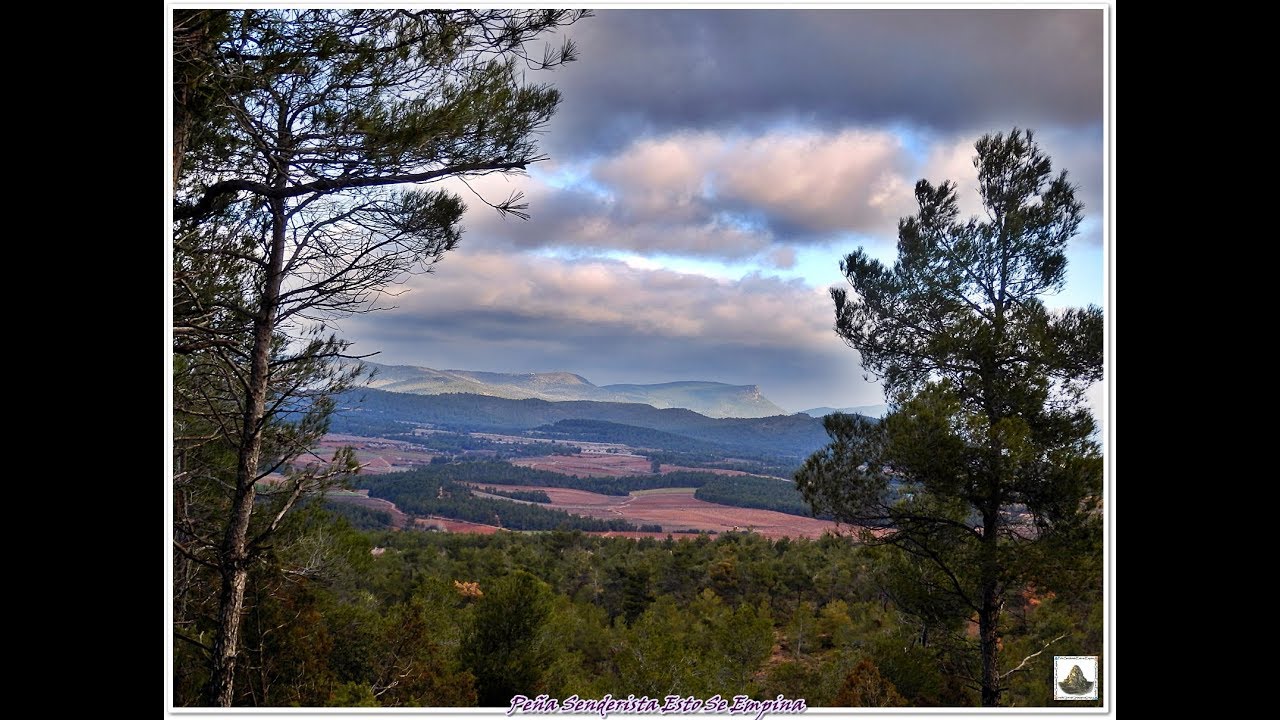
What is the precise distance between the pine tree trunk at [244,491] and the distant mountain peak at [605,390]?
225 cm

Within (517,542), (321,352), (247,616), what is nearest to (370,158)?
(321,352)

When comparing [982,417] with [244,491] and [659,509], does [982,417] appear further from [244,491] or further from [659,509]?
[659,509]

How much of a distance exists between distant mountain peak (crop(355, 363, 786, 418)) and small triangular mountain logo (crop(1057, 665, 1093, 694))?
10.5 ft

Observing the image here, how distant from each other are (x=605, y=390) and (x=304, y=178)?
3705 mm

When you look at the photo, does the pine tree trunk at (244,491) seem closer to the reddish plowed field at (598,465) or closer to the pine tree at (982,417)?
the pine tree at (982,417)

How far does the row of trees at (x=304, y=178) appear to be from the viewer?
3154 mm

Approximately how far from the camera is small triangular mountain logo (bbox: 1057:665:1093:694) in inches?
138

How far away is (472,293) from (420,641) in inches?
115

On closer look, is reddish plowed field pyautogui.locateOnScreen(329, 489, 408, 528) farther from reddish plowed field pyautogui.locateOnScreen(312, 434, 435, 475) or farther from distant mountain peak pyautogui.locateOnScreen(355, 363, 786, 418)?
distant mountain peak pyautogui.locateOnScreen(355, 363, 786, 418)

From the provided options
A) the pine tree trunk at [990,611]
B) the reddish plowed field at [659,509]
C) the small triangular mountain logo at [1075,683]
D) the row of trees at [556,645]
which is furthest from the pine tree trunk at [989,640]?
the reddish plowed field at [659,509]

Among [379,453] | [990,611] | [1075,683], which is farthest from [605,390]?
[1075,683]

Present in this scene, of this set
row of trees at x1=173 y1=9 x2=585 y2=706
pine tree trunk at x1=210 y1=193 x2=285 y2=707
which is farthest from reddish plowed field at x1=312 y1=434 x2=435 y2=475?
pine tree trunk at x1=210 y1=193 x2=285 y2=707

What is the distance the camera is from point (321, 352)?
3875 mm
